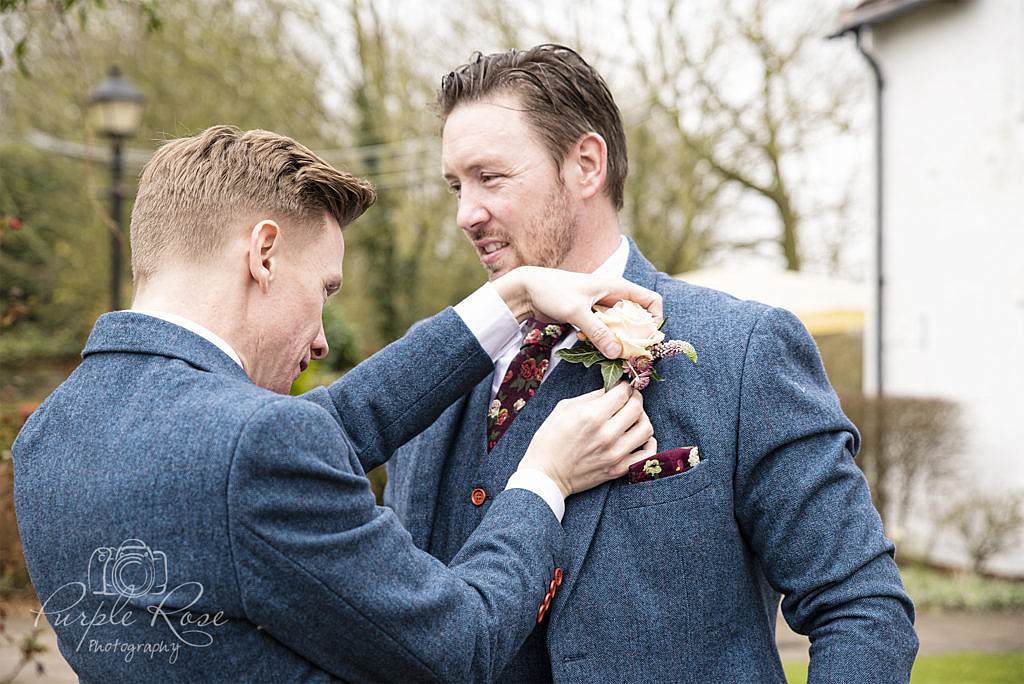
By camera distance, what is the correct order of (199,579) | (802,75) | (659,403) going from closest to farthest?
(199,579) < (659,403) < (802,75)

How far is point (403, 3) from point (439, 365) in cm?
A: 1464

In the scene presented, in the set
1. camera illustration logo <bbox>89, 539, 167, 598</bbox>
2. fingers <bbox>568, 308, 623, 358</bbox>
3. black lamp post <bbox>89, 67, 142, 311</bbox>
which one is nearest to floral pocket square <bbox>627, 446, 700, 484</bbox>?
fingers <bbox>568, 308, 623, 358</bbox>

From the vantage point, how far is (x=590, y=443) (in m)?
2.08

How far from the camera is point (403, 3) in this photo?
15.9 metres

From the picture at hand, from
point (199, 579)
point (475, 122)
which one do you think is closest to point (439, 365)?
point (475, 122)

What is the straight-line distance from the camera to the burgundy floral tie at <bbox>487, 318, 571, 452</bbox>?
2.36 m

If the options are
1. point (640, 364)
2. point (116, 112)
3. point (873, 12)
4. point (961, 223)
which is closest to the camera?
point (640, 364)

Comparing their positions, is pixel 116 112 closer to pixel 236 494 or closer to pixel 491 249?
pixel 491 249

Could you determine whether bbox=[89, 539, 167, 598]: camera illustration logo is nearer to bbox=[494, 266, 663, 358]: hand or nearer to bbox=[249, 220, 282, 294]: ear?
bbox=[249, 220, 282, 294]: ear

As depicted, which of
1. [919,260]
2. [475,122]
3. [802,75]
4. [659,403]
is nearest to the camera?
[659,403]

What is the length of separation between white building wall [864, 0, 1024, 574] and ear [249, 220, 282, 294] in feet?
29.3

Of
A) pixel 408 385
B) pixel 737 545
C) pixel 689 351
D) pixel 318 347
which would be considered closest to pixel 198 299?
pixel 318 347

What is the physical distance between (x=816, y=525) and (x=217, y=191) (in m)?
1.25

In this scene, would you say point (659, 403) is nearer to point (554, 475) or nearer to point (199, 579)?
point (554, 475)
